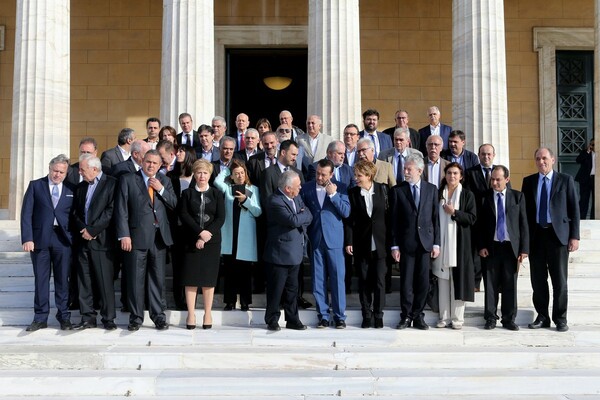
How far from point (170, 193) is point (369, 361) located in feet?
9.67

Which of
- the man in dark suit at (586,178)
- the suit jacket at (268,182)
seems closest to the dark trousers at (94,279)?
the suit jacket at (268,182)

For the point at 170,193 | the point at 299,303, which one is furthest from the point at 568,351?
the point at 170,193

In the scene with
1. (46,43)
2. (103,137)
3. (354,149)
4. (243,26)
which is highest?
(243,26)

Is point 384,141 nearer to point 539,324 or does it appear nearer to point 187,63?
point 539,324

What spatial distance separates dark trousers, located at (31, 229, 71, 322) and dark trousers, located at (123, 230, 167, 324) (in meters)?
0.71

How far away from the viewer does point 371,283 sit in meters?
8.40

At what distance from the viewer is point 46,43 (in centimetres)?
1286

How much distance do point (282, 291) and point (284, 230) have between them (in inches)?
27.5

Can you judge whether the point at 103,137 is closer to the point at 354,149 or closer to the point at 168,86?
the point at 168,86

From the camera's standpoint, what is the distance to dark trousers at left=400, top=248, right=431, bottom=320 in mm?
8258

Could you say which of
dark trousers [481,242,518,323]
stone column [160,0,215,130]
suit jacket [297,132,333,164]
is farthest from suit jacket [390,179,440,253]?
stone column [160,0,215,130]

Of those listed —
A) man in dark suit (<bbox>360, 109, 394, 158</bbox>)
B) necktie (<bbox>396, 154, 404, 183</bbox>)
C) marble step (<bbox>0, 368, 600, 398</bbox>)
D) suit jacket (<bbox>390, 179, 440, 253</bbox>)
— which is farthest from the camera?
man in dark suit (<bbox>360, 109, 394, 158</bbox>)

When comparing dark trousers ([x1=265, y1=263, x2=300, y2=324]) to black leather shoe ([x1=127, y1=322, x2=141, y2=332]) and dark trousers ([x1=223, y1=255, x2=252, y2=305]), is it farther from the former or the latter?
black leather shoe ([x1=127, y1=322, x2=141, y2=332])

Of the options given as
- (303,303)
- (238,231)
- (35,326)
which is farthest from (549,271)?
(35,326)
